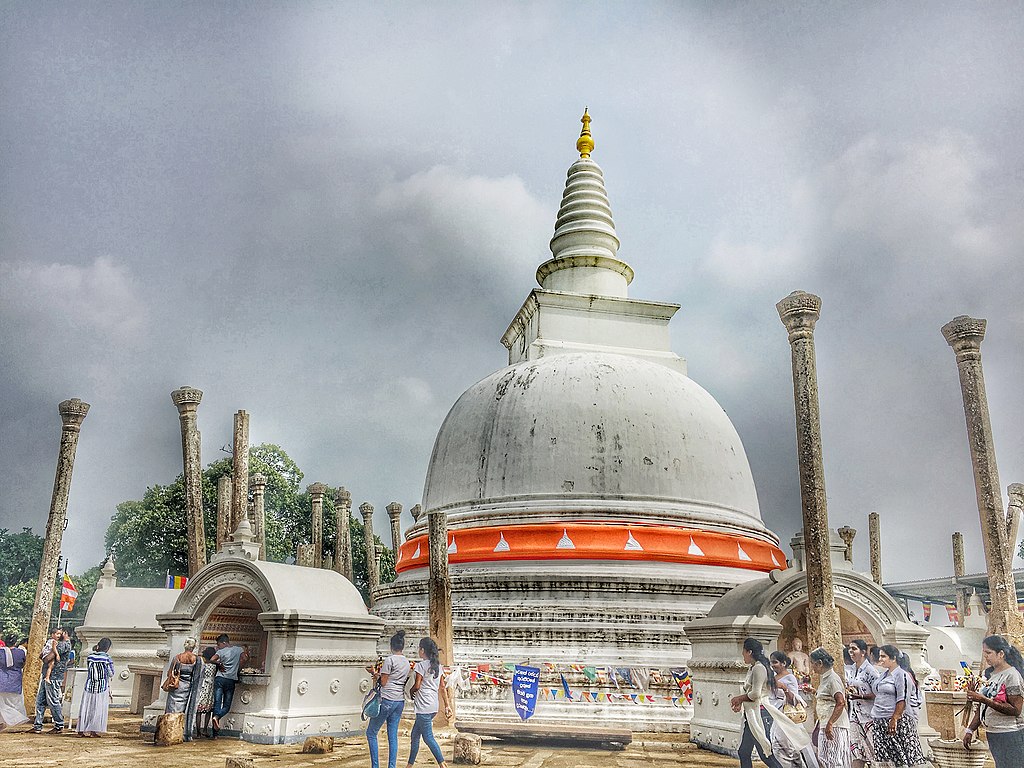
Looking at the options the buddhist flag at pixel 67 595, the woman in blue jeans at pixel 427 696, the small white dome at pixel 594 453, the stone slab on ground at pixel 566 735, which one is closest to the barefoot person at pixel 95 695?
the stone slab on ground at pixel 566 735

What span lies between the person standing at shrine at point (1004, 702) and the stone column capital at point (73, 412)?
18952 mm

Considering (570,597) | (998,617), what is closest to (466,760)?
(570,597)

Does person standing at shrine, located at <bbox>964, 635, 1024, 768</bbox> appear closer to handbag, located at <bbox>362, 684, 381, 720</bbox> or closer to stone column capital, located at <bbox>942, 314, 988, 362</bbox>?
handbag, located at <bbox>362, 684, 381, 720</bbox>

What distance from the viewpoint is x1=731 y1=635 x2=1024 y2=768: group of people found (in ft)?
25.9

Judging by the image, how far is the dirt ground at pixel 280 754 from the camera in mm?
11555

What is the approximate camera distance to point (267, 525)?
4131cm

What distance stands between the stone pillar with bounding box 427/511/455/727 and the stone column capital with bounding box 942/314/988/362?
32.7 feet

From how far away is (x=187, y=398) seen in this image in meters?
21.5

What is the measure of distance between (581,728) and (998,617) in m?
6.94

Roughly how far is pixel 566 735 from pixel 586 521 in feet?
20.0

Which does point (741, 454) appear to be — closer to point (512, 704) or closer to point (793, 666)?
point (512, 704)

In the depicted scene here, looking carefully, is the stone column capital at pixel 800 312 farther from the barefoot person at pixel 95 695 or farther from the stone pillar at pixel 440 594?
the barefoot person at pixel 95 695

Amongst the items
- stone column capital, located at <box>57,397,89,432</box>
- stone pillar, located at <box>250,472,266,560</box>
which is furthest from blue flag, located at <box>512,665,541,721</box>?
stone column capital, located at <box>57,397,89,432</box>

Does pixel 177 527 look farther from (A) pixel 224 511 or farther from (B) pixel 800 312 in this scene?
(B) pixel 800 312
